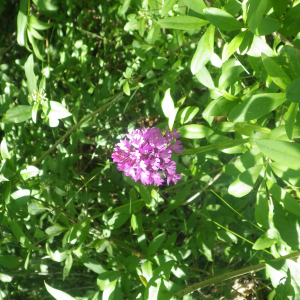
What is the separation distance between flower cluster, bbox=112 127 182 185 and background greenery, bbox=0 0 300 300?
101 mm

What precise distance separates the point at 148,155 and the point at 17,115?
2.90 feet

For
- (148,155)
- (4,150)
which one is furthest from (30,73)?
(148,155)

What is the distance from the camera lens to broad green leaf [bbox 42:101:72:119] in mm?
1681

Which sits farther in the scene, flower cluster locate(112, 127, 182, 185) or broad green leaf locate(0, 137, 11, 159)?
broad green leaf locate(0, 137, 11, 159)

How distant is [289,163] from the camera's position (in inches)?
35.9

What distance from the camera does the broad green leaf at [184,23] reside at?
1.20m

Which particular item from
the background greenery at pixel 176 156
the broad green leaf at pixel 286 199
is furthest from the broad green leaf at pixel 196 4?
the broad green leaf at pixel 286 199

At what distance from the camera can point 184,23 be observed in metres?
1.21

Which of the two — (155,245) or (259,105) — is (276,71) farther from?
(155,245)

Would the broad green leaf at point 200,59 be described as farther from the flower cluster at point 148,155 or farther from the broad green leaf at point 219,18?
the flower cluster at point 148,155

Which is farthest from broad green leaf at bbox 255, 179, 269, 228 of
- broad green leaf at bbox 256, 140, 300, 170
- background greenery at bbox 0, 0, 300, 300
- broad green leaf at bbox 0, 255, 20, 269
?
broad green leaf at bbox 0, 255, 20, 269

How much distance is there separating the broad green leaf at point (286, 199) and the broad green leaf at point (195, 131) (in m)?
0.37

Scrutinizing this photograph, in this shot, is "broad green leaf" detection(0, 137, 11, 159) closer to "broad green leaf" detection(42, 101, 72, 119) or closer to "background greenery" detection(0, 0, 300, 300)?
"background greenery" detection(0, 0, 300, 300)

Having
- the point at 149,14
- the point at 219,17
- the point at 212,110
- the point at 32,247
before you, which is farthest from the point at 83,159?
the point at 219,17
